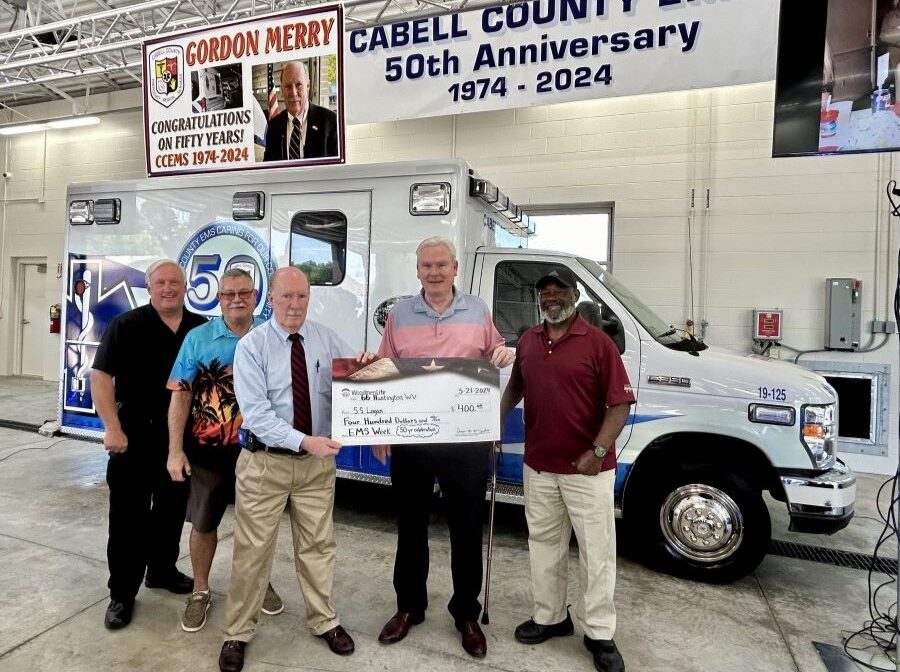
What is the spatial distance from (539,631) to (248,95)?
412 cm

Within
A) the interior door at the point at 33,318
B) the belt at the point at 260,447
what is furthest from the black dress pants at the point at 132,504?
the interior door at the point at 33,318

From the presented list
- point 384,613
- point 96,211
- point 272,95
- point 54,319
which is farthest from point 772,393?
point 54,319

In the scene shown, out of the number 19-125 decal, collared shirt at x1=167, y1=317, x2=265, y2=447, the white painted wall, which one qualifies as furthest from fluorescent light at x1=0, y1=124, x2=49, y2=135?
the number 19-125 decal

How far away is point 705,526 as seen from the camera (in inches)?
144

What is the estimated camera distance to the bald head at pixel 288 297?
8.24 feet

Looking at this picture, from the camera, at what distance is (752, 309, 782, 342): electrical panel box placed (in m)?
6.83

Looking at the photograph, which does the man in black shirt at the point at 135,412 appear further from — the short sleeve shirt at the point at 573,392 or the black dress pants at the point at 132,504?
the short sleeve shirt at the point at 573,392

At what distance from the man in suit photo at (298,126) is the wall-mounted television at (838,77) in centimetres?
279

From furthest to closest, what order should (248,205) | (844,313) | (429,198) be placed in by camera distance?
(844,313) < (248,205) < (429,198)

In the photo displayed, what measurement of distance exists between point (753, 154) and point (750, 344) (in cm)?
231

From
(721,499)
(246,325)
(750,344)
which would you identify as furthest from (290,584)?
(750,344)

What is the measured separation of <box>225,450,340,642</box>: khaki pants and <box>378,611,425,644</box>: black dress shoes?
270mm

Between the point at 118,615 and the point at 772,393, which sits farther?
the point at 772,393

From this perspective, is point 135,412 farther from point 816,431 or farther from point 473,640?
point 816,431
